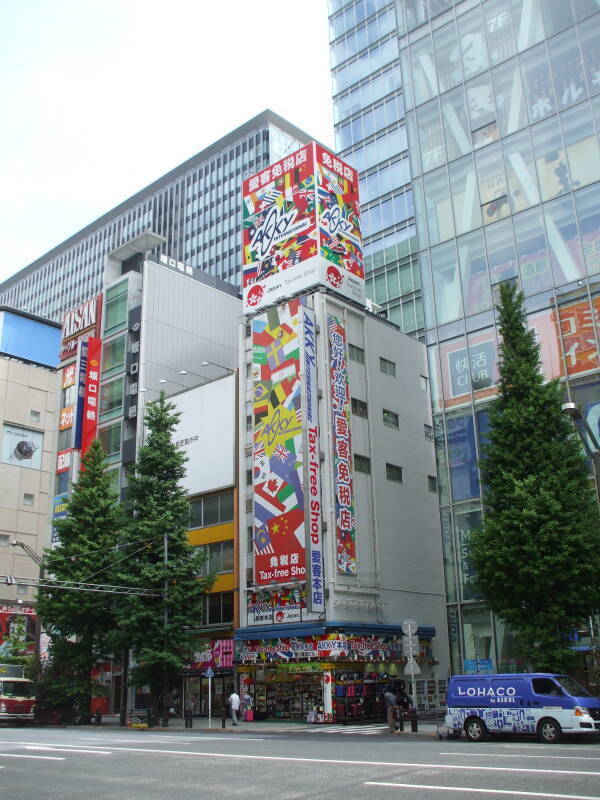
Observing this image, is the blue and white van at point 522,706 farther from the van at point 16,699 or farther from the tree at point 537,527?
the van at point 16,699

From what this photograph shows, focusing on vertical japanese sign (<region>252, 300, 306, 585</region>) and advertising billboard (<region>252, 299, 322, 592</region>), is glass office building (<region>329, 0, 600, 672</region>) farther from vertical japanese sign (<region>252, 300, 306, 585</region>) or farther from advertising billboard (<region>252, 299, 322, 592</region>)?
vertical japanese sign (<region>252, 300, 306, 585</region>)

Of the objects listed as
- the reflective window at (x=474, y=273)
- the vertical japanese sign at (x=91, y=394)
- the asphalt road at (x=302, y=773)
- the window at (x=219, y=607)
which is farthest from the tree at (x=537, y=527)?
the vertical japanese sign at (x=91, y=394)

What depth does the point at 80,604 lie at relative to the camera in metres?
40.7

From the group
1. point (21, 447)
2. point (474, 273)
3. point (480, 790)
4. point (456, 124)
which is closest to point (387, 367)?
point (474, 273)

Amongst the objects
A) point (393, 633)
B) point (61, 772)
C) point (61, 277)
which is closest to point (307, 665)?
point (393, 633)

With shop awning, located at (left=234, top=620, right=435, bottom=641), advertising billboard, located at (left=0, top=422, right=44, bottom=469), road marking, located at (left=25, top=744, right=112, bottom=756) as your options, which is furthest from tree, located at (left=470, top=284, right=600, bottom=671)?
advertising billboard, located at (left=0, top=422, right=44, bottom=469)

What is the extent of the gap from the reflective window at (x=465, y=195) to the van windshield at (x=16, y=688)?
34.0 meters

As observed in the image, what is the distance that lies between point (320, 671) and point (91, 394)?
3129cm

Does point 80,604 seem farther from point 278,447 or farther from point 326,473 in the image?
point 326,473

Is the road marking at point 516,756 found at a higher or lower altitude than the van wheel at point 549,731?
higher

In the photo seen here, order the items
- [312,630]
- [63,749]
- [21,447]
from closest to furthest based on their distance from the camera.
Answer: [63,749] → [312,630] → [21,447]

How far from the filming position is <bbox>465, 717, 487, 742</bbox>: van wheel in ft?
79.1

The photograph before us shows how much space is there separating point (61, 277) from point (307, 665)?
448 ft

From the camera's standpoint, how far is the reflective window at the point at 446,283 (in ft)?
134
